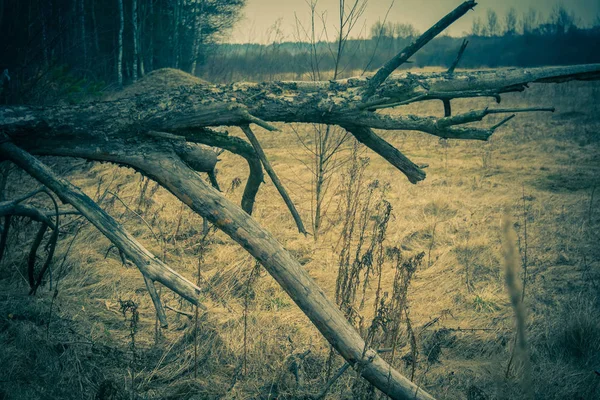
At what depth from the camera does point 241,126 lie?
90.1 inches

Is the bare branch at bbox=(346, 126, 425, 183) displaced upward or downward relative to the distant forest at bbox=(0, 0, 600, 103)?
downward

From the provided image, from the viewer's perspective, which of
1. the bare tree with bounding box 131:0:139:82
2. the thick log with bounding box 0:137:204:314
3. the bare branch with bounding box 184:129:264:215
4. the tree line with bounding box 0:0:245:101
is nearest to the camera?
the thick log with bounding box 0:137:204:314

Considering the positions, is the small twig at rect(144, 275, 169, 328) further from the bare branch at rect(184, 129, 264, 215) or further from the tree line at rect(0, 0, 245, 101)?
the tree line at rect(0, 0, 245, 101)

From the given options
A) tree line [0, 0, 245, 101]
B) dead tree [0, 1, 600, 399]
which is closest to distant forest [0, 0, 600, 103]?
tree line [0, 0, 245, 101]

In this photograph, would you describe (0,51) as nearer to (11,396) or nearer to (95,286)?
(95,286)

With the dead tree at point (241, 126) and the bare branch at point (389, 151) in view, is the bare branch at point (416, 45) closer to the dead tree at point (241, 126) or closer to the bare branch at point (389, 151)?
the dead tree at point (241, 126)

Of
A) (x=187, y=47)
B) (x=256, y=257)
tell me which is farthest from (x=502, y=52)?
(x=256, y=257)

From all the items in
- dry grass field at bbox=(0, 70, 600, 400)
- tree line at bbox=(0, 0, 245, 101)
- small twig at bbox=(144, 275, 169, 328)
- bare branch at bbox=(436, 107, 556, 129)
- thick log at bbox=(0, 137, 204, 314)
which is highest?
tree line at bbox=(0, 0, 245, 101)

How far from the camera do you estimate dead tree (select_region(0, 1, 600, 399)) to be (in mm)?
2037

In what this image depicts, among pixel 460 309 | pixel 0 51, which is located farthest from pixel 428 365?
pixel 0 51

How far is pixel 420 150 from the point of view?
9938 mm

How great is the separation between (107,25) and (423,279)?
1734cm

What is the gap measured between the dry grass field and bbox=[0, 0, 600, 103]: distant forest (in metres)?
2.41

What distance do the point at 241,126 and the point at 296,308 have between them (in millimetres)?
1949
